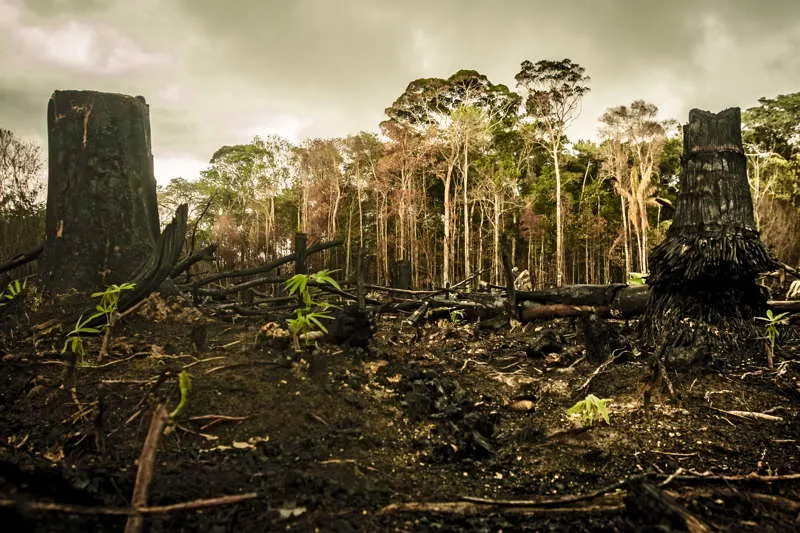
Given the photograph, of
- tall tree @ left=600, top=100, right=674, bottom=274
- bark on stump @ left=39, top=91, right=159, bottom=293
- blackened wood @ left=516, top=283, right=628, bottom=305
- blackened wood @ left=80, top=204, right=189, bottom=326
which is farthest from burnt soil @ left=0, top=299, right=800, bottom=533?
tall tree @ left=600, top=100, right=674, bottom=274

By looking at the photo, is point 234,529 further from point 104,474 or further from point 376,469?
point 376,469

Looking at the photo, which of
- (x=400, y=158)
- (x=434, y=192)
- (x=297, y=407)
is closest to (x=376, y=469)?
(x=297, y=407)

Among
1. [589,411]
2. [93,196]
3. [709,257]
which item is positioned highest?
[93,196]

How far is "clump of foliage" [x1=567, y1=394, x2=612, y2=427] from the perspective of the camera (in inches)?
98.5

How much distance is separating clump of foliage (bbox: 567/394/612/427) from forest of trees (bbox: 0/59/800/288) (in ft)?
77.6

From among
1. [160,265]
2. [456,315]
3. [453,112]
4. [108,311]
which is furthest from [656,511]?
[453,112]

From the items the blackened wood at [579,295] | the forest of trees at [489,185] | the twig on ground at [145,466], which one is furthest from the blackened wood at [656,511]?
the forest of trees at [489,185]

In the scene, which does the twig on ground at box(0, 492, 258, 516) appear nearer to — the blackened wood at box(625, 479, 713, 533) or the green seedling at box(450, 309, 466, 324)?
the blackened wood at box(625, 479, 713, 533)

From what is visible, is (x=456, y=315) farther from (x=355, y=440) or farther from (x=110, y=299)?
(x=110, y=299)

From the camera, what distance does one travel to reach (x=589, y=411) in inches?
102

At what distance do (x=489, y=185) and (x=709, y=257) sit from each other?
29.7 meters

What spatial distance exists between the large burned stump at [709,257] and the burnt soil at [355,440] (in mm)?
373

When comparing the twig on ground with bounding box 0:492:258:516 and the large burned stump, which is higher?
the large burned stump

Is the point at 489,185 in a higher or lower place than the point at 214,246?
higher
